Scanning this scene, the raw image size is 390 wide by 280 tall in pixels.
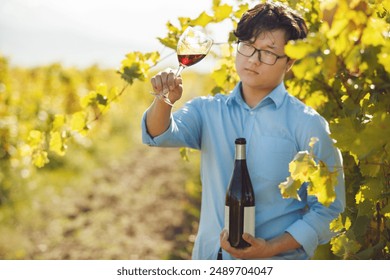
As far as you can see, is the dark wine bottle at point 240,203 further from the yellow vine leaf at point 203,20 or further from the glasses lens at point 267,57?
the yellow vine leaf at point 203,20

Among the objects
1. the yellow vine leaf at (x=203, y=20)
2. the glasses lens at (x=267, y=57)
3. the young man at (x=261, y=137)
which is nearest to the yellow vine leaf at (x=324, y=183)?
the young man at (x=261, y=137)

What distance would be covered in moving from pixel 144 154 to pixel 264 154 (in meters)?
7.72

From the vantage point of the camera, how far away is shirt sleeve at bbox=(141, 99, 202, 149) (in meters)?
1.95

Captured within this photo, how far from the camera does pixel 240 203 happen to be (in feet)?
6.26

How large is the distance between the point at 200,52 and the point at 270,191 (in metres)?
0.53

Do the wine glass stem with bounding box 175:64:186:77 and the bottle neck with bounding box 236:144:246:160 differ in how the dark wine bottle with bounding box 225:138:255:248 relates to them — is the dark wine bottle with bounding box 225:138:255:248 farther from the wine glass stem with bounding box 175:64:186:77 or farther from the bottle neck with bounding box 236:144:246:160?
the wine glass stem with bounding box 175:64:186:77

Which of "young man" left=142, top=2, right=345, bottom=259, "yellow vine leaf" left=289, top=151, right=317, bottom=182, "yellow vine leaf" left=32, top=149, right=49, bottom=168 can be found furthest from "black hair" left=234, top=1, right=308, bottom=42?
"yellow vine leaf" left=32, top=149, right=49, bottom=168

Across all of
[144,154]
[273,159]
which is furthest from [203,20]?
[144,154]

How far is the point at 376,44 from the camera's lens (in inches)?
47.4

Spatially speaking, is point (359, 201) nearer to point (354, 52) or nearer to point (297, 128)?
point (297, 128)

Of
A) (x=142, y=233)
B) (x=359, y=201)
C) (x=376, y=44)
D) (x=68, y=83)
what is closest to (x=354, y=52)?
(x=376, y=44)

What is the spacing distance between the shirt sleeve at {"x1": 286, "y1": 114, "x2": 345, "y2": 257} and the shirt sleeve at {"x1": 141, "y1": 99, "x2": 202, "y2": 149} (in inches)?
15.5

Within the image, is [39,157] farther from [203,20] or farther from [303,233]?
[303,233]

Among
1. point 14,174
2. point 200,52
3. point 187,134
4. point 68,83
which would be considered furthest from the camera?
point 68,83
